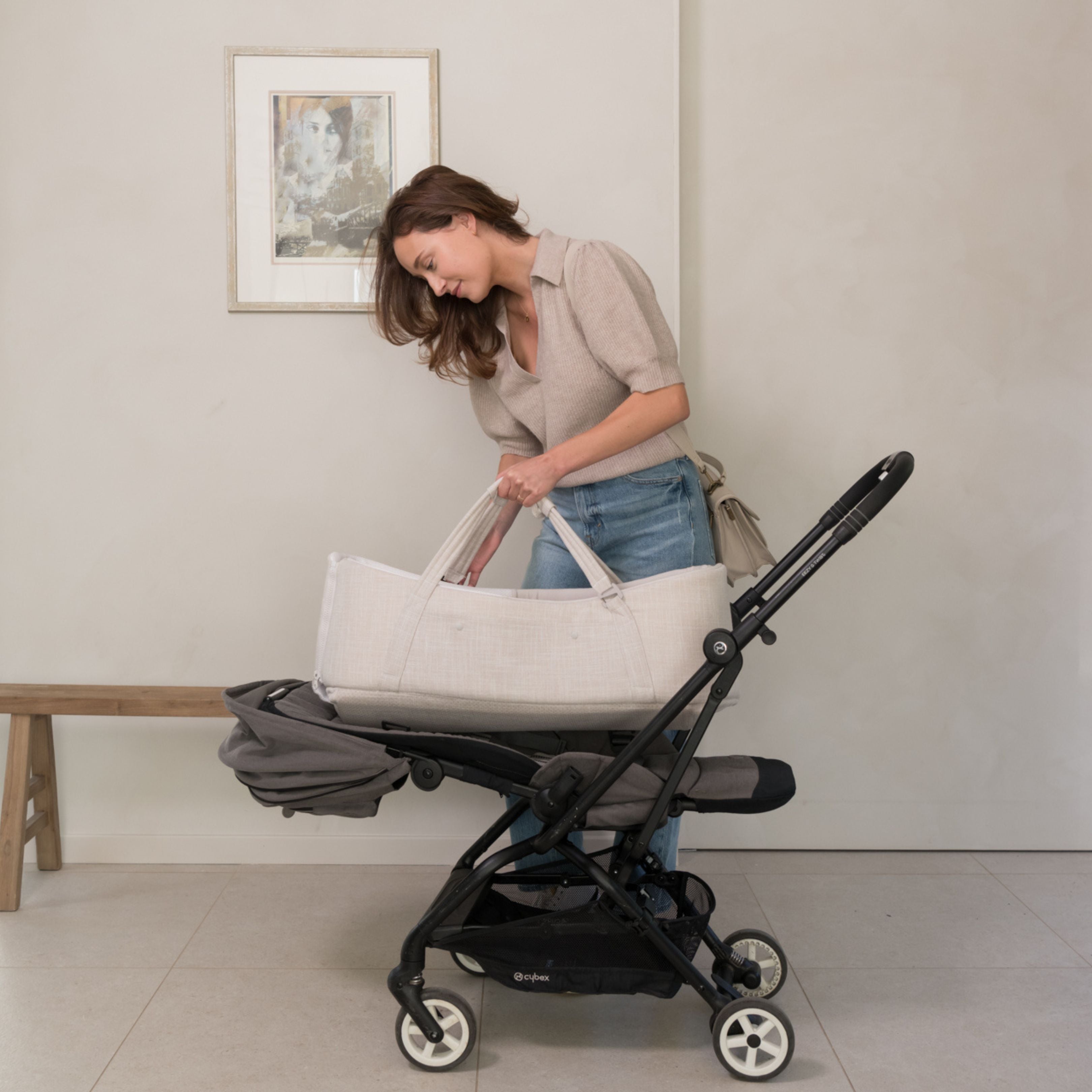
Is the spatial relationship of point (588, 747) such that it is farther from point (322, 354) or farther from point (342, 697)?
point (322, 354)

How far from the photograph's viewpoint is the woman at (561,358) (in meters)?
1.68

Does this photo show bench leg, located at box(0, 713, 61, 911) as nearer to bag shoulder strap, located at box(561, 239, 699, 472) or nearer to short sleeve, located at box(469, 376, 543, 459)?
short sleeve, located at box(469, 376, 543, 459)

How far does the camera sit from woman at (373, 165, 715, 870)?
5.53 ft

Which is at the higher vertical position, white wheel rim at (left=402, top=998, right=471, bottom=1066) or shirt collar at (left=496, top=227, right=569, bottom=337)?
shirt collar at (left=496, top=227, right=569, bottom=337)

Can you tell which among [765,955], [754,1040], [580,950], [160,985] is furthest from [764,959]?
[160,985]

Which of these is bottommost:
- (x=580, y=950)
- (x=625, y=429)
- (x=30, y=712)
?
(x=580, y=950)

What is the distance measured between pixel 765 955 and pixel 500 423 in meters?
1.09

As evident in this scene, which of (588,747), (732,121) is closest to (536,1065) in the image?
(588,747)

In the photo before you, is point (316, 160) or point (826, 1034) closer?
point (826, 1034)

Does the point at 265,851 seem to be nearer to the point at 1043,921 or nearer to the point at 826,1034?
the point at 826,1034

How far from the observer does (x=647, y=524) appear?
182 cm

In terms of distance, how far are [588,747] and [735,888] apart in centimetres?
82

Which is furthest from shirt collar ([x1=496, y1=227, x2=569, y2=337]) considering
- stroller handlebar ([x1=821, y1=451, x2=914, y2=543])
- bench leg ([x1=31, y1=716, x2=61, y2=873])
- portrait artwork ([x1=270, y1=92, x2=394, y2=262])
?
bench leg ([x1=31, y1=716, x2=61, y2=873])

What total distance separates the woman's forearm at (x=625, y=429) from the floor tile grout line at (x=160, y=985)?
1.15 meters
